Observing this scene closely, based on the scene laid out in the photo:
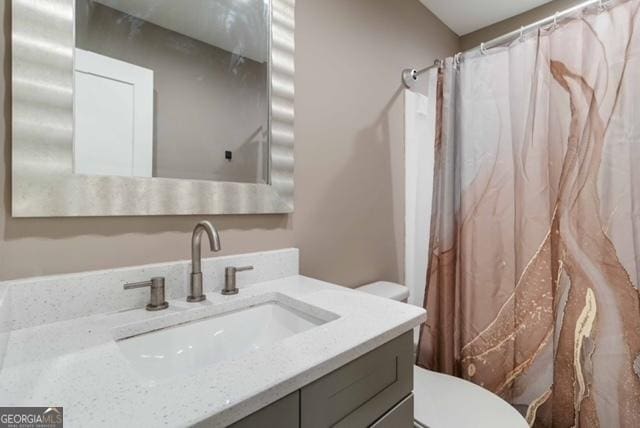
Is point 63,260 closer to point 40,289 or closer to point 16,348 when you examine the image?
point 40,289

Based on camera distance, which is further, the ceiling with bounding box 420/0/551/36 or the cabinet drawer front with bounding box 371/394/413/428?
the ceiling with bounding box 420/0/551/36

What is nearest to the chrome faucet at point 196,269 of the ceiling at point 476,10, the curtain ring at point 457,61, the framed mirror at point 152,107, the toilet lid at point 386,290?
the framed mirror at point 152,107

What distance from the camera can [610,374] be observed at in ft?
3.51

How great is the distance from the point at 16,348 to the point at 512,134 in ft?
5.42

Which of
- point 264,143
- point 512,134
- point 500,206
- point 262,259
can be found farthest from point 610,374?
point 264,143

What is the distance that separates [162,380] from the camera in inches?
20.4

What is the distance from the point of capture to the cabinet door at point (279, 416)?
485mm

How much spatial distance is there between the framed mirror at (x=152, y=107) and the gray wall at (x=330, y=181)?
0.04 metres

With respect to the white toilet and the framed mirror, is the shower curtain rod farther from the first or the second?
the white toilet

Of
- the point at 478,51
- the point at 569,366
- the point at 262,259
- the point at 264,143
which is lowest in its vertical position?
the point at 569,366

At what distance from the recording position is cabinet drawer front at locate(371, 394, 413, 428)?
720 mm

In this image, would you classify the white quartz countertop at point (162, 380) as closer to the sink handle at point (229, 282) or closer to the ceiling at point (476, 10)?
the sink handle at point (229, 282)

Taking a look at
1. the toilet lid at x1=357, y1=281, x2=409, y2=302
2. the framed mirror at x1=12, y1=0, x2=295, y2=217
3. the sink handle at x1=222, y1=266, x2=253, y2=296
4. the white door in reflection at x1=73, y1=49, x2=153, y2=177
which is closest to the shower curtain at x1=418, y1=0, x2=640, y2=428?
the toilet lid at x1=357, y1=281, x2=409, y2=302

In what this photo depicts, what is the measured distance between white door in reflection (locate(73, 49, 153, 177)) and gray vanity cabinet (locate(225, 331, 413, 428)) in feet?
2.33
